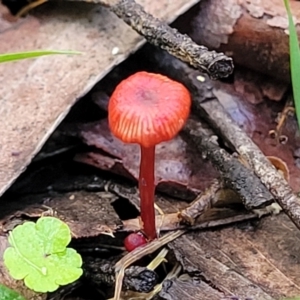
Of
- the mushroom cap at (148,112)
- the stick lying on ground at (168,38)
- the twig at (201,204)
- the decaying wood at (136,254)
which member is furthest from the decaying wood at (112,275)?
the stick lying on ground at (168,38)

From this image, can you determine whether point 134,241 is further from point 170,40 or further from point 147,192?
point 170,40

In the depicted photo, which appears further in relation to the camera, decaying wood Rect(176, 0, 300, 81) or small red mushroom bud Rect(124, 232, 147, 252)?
decaying wood Rect(176, 0, 300, 81)

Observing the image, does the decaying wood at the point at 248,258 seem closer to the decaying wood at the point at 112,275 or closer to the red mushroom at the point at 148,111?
the decaying wood at the point at 112,275

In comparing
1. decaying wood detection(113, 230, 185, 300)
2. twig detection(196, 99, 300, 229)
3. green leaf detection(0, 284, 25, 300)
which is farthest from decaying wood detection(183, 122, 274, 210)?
green leaf detection(0, 284, 25, 300)

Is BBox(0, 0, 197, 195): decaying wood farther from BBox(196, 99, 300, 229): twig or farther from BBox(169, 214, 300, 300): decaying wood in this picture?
BBox(169, 214, 300, 300): decaying wood

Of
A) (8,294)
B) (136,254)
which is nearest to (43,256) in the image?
(8,294)

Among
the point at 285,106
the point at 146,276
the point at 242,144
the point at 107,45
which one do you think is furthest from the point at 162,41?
the point at 146,276

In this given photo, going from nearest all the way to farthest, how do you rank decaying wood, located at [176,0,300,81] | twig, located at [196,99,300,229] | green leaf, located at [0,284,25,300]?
green leaf, located at [0,284,25,300]
twig, located at [196,99,300,229]
decaying wood, located at [176,0,300,81]

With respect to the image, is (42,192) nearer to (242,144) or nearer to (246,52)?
(242,144)
